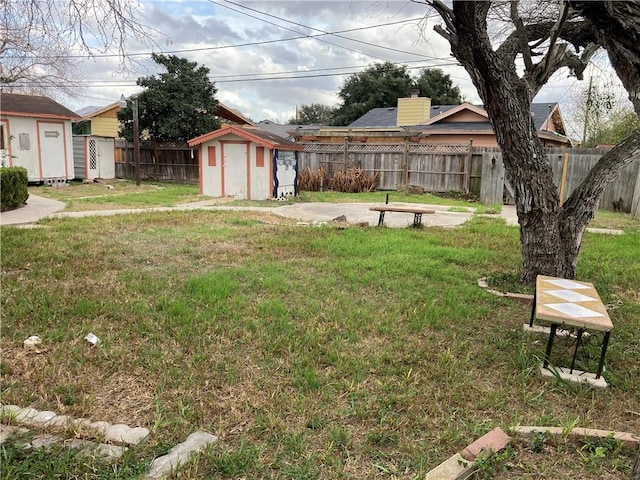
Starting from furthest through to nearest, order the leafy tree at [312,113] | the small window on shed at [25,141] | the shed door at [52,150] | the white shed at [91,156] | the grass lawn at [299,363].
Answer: the leafy tree at [312,113] → the white shed at [91,156] → the shed door at [52,150] → the small window on shed at [25,141] → the grass lawn at [299,363]

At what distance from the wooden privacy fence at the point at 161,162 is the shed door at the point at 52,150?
3.27 metres

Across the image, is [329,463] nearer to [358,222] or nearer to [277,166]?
[358,222]

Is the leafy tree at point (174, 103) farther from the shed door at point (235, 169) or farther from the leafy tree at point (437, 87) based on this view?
the leafy tree at point (437, 87)

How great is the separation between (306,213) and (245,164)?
133 inches

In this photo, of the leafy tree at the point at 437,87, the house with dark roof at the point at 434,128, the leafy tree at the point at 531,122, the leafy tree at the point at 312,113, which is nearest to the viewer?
the leafy tree at the point at 531,122

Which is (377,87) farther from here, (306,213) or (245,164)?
(306,213)

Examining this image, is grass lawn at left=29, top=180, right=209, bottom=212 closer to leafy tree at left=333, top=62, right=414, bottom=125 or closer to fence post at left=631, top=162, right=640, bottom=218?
fence post at left=631, top=162, right=640, bottom=218

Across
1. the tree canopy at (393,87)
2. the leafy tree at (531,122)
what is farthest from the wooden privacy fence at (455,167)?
the tree canopy at (393,87)

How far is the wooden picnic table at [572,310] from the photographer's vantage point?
2.77 metres

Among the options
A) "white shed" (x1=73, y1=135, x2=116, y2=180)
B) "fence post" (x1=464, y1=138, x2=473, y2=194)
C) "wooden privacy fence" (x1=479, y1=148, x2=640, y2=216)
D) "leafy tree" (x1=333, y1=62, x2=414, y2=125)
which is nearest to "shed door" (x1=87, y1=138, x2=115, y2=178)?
"white shed" (x1=73, y1=135, x2=116, y2=180)

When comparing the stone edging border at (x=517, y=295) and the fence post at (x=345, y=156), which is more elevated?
the fence post at (x=345, y=156)

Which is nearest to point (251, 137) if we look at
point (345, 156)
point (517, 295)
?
point (345, 156)

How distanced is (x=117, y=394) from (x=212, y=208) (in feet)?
27.7

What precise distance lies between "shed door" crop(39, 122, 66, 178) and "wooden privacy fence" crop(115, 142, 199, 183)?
10.7 feet
